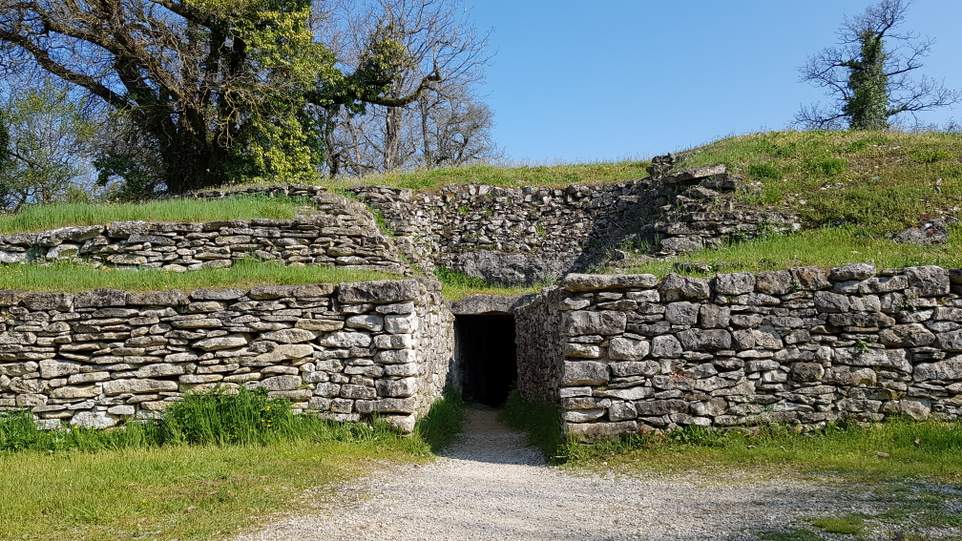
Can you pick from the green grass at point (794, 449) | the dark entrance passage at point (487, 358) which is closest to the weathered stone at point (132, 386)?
the green grass at point (794, 449)

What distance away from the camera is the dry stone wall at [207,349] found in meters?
7.86

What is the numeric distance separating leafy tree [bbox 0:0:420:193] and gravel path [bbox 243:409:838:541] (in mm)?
15530

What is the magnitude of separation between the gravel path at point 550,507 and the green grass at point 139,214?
8034 millimetres

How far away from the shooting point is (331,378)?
7.94m

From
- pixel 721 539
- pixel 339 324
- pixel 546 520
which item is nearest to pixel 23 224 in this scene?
pixel 339 324

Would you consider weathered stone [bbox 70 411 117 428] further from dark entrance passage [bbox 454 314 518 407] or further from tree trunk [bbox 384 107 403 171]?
tree trunk [bbox 384 107 403 171]

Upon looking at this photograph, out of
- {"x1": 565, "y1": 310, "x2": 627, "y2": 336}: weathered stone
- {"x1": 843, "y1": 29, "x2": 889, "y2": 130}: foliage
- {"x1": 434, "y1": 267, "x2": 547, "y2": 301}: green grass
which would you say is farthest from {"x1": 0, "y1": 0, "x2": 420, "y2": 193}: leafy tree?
{"x1": 843, "y1": 29, "x2": 889, "y2": 130}: foliage

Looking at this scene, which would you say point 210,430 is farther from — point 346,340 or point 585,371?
point 585,371

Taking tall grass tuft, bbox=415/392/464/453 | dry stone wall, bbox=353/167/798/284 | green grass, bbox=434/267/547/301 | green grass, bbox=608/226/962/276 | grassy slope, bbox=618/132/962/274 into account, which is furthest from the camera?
dry stone wall, bbox=353/167/798/284

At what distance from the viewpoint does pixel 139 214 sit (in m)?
13.2

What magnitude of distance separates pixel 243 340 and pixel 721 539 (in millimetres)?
5710

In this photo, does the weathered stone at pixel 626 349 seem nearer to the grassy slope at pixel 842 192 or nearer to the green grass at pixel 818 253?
the green grass at pixel 818 253

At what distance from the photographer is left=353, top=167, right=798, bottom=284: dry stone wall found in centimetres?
1639

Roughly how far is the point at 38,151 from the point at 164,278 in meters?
23.4
